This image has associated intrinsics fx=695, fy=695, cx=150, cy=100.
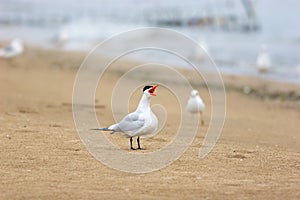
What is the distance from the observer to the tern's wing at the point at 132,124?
7168 millimetres

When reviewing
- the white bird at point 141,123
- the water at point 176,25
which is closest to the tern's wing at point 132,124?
the white bird at point 141,123

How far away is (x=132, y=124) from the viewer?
7.20 metres

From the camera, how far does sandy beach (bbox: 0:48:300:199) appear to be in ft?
19.2

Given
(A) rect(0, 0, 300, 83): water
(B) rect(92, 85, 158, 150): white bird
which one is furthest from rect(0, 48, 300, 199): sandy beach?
(A) rect(0, 0, 300, 83): water

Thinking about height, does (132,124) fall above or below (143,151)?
above

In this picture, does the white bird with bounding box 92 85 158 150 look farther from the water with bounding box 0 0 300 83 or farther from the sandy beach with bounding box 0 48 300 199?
the water with bounding box 0 0 300 83

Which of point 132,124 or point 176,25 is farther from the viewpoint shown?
point 176,25

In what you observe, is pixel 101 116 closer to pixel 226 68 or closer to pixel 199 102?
pixel 199 102

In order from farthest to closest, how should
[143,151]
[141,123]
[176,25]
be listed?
[176,25] → [143,151] → [141,123]

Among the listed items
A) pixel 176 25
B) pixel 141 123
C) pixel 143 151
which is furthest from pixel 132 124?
pixel 176 25

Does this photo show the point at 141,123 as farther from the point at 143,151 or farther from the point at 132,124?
the point at 143,151

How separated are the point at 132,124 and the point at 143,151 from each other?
36 centimetres

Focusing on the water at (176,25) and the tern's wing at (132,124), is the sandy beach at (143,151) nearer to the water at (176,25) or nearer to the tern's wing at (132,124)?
the tern's wing at (132,124)

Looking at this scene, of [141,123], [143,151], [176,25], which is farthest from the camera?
[176,25]
